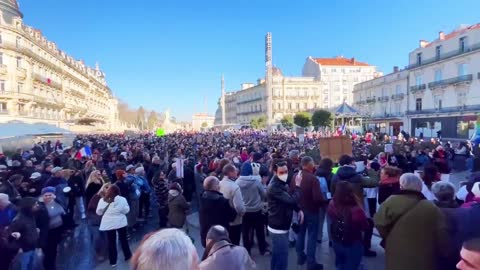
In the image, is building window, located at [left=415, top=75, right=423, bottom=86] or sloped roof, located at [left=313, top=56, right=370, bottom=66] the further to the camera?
sloped roof, located at [left=313, top=56, right=370, bottom=66]

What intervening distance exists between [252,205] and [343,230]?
1.87m

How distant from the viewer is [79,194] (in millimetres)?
8289

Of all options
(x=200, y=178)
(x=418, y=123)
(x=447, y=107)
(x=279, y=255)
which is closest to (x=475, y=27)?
(x=447, y=107)

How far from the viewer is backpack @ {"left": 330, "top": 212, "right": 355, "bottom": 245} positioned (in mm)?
4032

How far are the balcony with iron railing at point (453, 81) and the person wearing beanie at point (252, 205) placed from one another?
1439 inches

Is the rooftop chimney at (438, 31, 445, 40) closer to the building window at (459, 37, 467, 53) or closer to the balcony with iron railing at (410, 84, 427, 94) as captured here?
the building window at (459, 37, 467, 53)

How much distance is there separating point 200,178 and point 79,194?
2.97 meters

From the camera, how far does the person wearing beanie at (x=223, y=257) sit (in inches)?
108

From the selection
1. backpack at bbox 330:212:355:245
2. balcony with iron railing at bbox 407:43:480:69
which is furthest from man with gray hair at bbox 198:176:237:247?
balcony with iron railing at bbox 407:43:480:69

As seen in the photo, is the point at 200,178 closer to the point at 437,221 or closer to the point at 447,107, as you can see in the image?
the point at 437,221

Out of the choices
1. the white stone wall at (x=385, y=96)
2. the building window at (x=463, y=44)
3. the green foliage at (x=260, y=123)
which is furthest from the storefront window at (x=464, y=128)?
the green foliage at (x=260, y=123)

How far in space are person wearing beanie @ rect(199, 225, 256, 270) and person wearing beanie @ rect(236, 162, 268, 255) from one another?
8.62 ft

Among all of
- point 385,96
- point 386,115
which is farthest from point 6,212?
point 385,96

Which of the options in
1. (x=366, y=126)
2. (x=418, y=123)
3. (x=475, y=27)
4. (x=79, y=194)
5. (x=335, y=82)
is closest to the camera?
(x=79, y=194)
